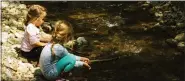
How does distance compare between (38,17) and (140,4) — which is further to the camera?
(140,4)

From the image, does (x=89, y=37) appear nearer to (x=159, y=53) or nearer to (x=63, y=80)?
(x=159, y=53)

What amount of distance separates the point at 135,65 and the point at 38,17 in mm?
1917

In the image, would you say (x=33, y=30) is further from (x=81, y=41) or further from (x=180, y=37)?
(x=180, y=37)

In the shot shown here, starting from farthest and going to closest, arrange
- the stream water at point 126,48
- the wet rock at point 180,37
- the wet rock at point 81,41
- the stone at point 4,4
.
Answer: the stone at point 4,4
the wet rock at point 180,37
the wet rock at point 81,41
the stream water at point 126,48

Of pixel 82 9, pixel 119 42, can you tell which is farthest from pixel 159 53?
pixel 82 9

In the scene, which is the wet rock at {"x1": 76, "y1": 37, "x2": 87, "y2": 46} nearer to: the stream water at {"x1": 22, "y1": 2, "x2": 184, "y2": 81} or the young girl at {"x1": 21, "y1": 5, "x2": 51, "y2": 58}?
the stream water at {"x1": 22, "y1": 2, "x2": 184, "y2": 81}

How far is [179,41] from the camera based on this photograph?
7.79 m

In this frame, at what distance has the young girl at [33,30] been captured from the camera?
19.6 feet

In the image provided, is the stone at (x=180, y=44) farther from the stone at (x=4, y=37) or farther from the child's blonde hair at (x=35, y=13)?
the stone at (x=4, y=37)

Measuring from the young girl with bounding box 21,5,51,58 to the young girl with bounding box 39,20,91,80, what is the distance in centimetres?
59

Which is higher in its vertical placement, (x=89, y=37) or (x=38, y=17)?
(x=38, y=17)

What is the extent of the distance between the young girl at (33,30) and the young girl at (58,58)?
1.94 feet

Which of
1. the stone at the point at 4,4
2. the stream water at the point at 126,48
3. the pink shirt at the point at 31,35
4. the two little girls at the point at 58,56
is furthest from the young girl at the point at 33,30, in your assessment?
the stone at the point at 4,4

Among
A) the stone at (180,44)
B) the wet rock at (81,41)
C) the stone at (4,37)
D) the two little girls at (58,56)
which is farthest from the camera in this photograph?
the wet rock at (81,41)
